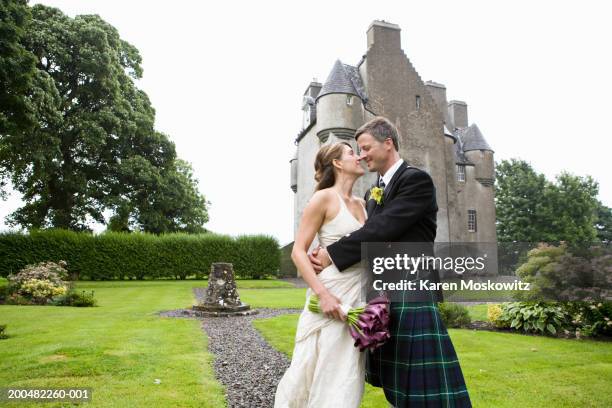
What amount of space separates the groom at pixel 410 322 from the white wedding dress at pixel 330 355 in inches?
6.0

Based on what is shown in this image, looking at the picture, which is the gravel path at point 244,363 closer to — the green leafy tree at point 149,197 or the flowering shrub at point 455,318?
the flowering shrub at point 455,318

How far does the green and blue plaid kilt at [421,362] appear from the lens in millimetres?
2545

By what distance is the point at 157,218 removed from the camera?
29844 millimetres

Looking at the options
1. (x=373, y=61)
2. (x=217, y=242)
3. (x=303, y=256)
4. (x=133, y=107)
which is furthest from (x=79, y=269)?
(x=303, y=256)

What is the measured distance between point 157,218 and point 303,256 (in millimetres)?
29068

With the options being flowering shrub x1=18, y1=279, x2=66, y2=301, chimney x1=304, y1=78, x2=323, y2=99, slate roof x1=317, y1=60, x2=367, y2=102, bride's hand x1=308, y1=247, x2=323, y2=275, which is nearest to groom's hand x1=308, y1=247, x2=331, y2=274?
bride's hand x1=308, y1=247, x2=323, y2=275

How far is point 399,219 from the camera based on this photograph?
2.56m

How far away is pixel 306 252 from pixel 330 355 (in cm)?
71

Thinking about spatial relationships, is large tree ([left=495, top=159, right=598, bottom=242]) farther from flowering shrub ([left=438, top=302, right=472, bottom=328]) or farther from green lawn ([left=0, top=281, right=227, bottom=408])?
green lawn ([left=0, top=281, right=227, bottom=408])

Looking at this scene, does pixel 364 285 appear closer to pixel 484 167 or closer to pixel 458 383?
pixel 458 383

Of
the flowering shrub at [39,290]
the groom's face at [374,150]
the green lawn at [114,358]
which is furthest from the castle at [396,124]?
the groom's face at [374,150]

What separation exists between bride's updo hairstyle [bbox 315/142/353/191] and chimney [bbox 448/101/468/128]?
3839 centimetres

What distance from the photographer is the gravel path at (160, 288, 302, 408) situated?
5215 millimetres

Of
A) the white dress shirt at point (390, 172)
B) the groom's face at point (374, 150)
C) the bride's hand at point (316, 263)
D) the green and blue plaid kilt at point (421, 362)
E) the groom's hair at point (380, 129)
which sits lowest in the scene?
the green and blue plaid kilt at point (421, 362)
